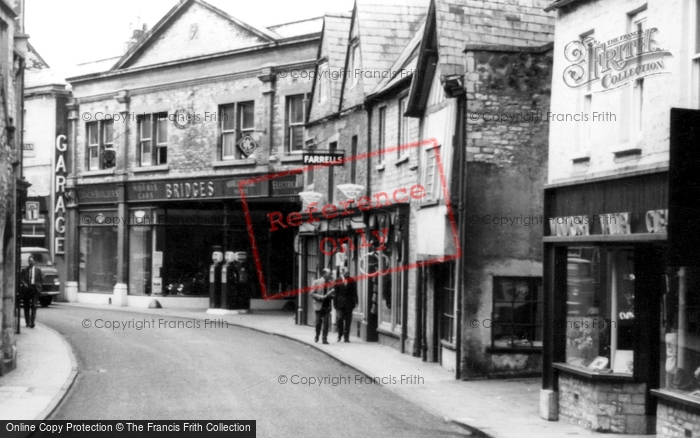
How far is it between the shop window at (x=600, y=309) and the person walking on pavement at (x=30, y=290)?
17013 mm

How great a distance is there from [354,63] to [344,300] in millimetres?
6810

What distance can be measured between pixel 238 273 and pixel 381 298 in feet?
33.1

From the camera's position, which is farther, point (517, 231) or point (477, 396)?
point (517, 231)

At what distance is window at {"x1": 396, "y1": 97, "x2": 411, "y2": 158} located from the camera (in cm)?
2312

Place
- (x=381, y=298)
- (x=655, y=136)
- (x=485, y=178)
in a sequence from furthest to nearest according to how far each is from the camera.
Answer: (x=381, y=298) → (x=485, y=178) → (x=655, y=136)

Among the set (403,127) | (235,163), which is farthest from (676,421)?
(235,163)

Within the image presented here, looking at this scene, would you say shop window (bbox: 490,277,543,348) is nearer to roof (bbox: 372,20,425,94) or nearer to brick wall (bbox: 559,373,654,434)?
brick wall (bbox: 559,373,654,434)

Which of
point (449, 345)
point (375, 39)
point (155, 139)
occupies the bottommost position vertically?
point (449, 345)

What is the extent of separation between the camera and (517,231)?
19047 millimetres

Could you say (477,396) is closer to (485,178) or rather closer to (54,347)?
(485,178)

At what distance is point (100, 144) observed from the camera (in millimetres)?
39906

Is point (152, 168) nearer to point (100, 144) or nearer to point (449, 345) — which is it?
point (100, 144)

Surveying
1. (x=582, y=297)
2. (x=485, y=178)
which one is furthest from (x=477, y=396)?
(x=485, y=178)

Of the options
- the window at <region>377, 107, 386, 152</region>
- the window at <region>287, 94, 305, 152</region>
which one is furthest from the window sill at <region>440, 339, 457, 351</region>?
the window at <region>287, 94, 305, 152</region>
